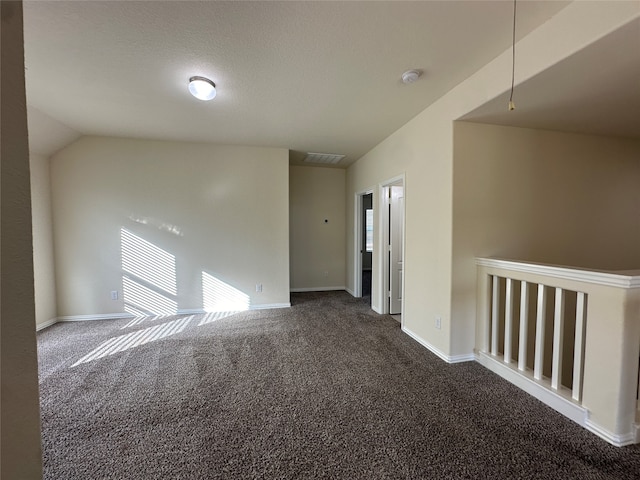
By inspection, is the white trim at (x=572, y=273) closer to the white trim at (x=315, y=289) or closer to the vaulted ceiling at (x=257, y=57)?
the vaulted ceiling at (x=257, y=57)

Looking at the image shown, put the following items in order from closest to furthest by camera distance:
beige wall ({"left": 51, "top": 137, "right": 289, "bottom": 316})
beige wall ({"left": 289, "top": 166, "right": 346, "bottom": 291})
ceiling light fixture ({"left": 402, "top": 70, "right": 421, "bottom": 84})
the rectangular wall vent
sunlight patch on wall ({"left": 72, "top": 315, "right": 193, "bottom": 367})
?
ceiling light fixture ({"left": 402, "top": 70, "right": 421, "bottom": 84})
sunlight patch on wall ({"left": 72, "top": 315, "right": 193, "bottom": 367})
beige wall ({"left": 51, "top": 137, "right": 289, "bottom": 316})
the rectangular wall vent
beige wall ({"left": 289, "top": 166, "right": 346, "bottom": 291})

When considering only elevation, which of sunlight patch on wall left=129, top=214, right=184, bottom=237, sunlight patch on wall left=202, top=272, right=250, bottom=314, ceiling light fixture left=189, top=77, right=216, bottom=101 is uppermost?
ceiling light fixture left=189, top=77, right=216, bottom=101

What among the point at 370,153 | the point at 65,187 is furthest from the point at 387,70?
the point at 65,187

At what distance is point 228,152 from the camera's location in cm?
407

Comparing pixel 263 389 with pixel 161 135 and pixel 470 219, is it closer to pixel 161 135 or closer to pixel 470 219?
pixel 470 219

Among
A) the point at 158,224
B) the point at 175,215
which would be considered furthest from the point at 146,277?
the point at 175,215

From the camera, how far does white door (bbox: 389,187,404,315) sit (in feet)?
12.9

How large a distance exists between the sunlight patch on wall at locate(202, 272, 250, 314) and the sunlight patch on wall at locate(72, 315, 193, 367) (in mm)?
446

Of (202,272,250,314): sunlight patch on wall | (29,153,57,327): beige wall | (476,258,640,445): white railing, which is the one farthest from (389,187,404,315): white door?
(29,153,57,327): beige wall

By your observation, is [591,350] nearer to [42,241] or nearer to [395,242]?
[395,242]

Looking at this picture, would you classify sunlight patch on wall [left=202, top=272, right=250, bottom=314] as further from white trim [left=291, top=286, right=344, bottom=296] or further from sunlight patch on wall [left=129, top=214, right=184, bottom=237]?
white trim [left=291, top=286, right=344, bottom=296]

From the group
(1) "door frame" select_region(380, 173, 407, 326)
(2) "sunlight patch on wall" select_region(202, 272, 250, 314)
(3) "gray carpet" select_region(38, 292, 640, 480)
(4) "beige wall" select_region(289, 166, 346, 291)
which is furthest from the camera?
(4) "beige wall" select_region(289, 166, 346, 291)

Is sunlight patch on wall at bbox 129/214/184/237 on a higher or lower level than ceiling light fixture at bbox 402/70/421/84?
lower

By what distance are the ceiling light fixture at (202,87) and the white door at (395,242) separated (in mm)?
2677
